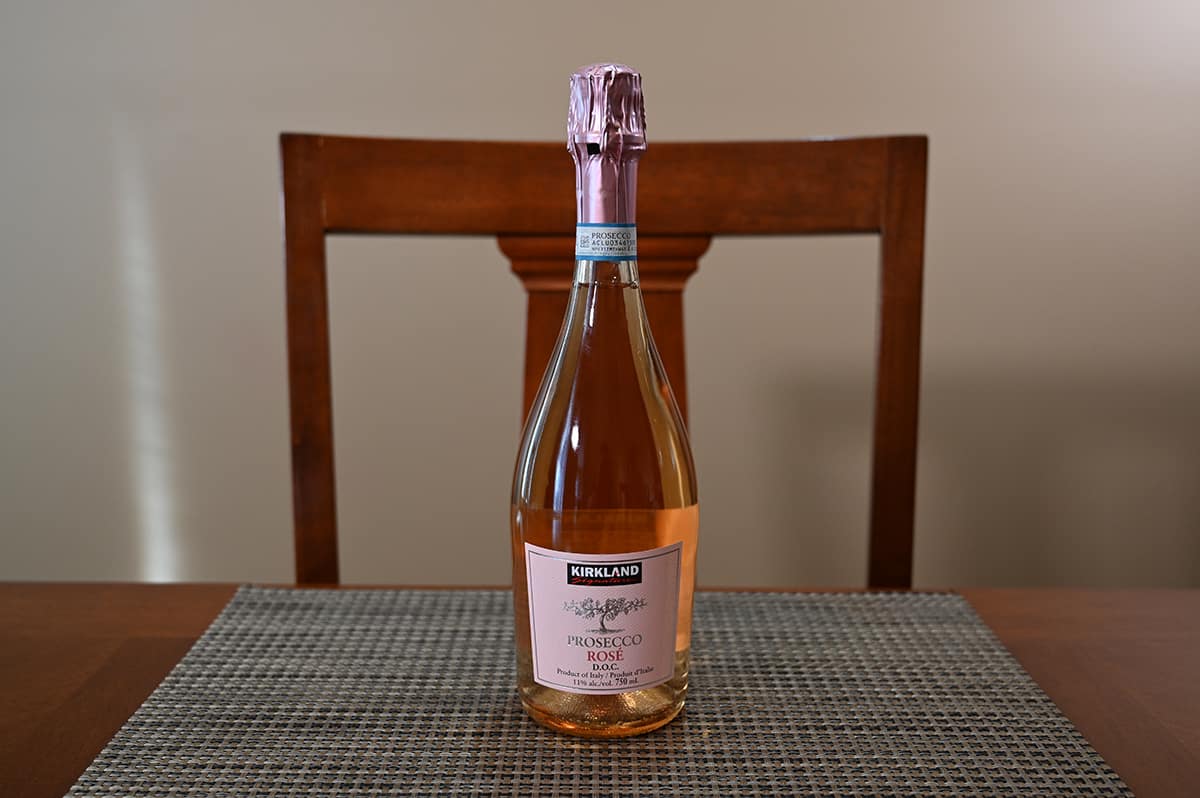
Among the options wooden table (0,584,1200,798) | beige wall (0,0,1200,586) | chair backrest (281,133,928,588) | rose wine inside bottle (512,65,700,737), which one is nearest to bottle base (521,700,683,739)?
rose wine inside bottle (512,65,700,737)

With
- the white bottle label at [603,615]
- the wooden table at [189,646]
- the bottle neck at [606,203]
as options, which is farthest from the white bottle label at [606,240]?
the wooden table at [189,646]

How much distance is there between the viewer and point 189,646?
23.9 inches

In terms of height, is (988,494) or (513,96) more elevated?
(513,96)

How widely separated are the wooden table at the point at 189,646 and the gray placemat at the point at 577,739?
0.7 inches

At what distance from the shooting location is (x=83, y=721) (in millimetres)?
515

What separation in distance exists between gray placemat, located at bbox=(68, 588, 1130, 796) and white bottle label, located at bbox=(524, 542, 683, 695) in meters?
0.04

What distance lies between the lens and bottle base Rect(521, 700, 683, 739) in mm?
490

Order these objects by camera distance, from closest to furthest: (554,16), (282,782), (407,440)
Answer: (282,782), (554,16), (407,440)

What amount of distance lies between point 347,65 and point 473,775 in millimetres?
1103

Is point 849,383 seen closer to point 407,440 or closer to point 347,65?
point 407,440

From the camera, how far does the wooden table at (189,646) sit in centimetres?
49

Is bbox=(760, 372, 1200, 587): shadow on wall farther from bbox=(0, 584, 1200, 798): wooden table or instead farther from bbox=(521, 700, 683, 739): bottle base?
bbox=(521, 700, 683, 739): bottle base

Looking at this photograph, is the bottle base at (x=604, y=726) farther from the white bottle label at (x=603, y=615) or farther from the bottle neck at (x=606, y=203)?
the bottle neck at (x=606, y=203)

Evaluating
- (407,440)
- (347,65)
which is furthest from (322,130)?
(407,440)
